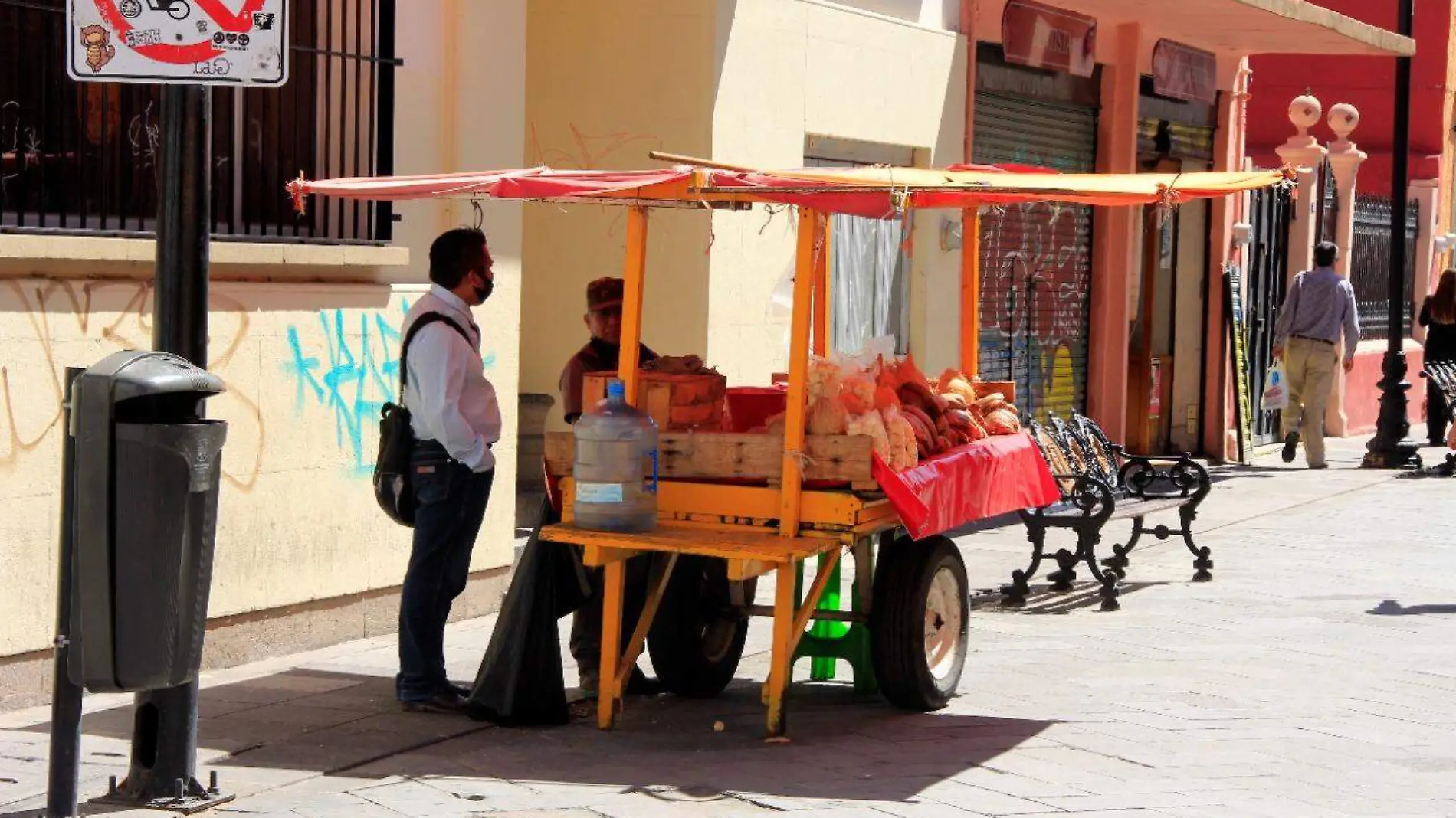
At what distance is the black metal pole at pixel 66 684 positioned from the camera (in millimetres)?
5867

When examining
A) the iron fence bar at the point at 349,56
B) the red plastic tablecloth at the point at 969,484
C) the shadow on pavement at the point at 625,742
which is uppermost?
the iron fence bar at the point at 349,56

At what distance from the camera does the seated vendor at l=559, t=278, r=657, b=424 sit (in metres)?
8.53

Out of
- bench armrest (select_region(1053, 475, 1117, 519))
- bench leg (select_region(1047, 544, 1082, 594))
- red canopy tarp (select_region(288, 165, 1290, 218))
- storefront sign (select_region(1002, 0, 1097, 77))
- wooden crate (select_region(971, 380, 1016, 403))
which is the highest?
storefront sign (select_region(1002, 0, 1097, 77))

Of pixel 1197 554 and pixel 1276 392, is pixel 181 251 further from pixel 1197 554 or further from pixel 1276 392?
pixel 1276 392

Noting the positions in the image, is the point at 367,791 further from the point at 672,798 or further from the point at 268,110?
the point at 268,110

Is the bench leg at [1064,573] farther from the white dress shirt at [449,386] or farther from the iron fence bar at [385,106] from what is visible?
the white dress shirt at [449,386]

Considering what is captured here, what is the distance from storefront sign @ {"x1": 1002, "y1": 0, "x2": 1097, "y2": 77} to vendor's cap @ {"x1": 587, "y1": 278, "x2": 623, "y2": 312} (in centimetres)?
788

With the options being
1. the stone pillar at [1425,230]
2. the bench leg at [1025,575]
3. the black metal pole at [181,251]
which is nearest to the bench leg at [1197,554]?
the bench leg at [1025,575]

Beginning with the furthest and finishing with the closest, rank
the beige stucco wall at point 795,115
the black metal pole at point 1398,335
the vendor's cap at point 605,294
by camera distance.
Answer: the black metal pole at point 1398,335 → the beige stucco wall at point 795,115 → the vendor's cap at point 605,294

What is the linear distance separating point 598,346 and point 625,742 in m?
1.70

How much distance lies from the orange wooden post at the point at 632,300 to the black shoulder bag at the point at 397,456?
0.59 m

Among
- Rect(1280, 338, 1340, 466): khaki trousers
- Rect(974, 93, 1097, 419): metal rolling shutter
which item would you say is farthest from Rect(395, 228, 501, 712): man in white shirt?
Rect(1280, 338, 1340, 466): khaki trousers

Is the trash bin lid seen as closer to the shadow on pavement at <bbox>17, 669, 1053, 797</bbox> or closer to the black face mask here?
the shadow on pavement at <bbox>17, 669, 1053, 797</bbox>

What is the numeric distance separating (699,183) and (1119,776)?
7.93 feet
